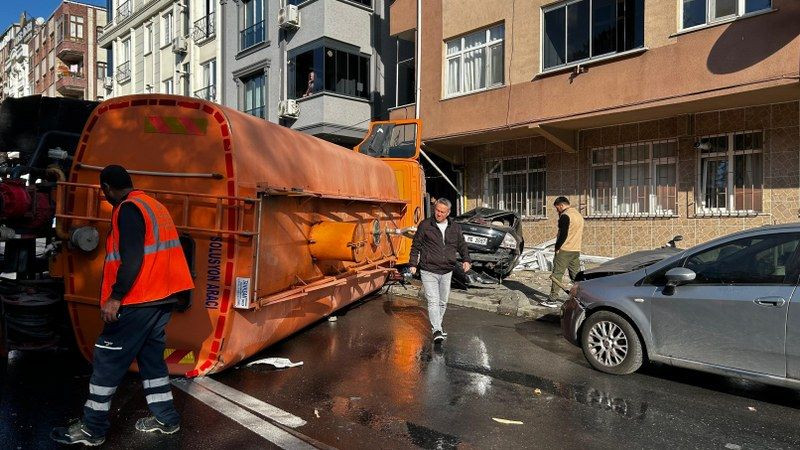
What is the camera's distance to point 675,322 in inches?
201

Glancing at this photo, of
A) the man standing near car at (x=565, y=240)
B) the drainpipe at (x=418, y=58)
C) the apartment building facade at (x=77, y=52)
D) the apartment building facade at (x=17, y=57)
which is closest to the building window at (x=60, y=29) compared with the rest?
the apartment building facade at (x=77, y=52)

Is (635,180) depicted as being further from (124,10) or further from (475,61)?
(124,10)

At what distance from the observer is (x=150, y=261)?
3.75 meters

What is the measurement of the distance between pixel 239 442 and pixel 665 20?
36.0ft

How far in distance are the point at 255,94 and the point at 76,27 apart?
987 inches

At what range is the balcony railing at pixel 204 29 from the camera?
25672mm

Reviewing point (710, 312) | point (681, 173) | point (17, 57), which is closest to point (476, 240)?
point (681, 173)

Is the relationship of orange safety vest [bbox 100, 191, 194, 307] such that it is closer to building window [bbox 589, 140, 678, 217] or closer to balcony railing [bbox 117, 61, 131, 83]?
building window [bbox 589, 140, 678, 217]

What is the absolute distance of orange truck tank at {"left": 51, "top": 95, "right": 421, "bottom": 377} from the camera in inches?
185

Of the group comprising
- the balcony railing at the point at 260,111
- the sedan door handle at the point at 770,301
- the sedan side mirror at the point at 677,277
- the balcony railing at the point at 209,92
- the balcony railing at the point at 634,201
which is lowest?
the sedan door handle at the point at 770,301

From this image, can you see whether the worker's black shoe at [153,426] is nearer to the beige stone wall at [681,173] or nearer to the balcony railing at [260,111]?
the beige stone wall at [681,173]

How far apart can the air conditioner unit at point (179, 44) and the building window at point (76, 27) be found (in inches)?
675

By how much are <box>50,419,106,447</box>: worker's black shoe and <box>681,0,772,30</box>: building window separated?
11.4 m

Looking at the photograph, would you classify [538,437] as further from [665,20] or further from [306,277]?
[665,20]
